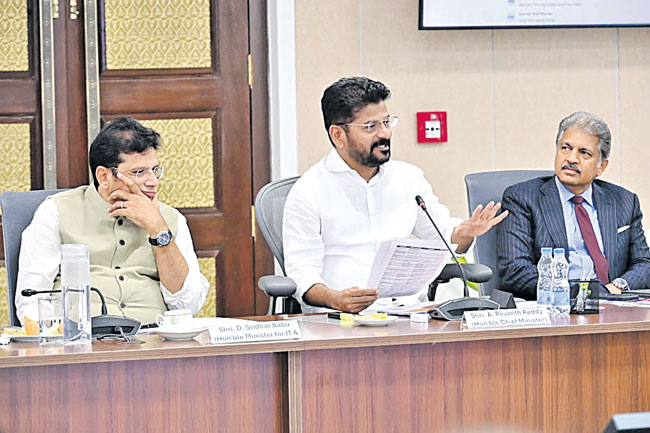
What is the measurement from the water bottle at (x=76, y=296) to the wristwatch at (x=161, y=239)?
19.3 inches

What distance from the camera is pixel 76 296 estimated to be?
1932 mm

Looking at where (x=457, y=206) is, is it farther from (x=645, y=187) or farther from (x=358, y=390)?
(x=358, y=390)

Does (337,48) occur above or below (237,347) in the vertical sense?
above

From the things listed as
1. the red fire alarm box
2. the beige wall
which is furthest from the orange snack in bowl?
the red fire alarm box

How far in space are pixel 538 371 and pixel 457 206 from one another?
185cm

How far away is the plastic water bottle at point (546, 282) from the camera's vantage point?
91.5 inches

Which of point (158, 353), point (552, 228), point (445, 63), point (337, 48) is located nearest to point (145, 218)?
point (158, 353)

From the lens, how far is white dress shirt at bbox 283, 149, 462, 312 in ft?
9.13

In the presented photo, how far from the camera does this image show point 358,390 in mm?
1952

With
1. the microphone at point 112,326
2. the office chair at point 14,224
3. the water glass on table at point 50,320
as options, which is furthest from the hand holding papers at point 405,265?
the office chair at point 14,224

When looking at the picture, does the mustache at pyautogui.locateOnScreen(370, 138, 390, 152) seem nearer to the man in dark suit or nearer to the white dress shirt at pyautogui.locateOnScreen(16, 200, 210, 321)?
the man in dark suit

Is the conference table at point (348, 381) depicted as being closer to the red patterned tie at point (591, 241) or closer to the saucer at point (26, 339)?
the saucer at point (26, 339)

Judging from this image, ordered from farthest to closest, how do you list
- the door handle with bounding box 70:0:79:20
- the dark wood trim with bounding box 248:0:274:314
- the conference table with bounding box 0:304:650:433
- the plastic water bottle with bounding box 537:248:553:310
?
1. the dark wood trim with bounding box 248:0:274:314
2. the door handle with bounding box 70:0:79:20
3. the plastic water bottle with bounding box 537:248:553:310
4. the conference table with bounding box 0:304:650:433

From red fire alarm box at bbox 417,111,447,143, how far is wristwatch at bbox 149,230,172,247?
1617 mm
